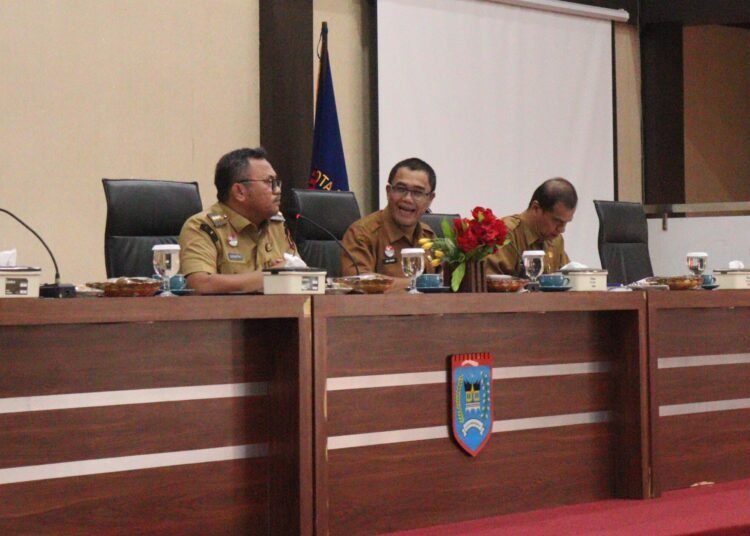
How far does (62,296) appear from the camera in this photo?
6.70 feet

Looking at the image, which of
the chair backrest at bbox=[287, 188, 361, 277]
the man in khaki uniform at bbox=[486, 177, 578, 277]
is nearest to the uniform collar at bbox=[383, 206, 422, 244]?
the chair backrest at bbox=[287, 188, 361, 277]

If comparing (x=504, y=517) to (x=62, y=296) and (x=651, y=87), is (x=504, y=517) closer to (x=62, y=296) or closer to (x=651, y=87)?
(x=62, y=296)

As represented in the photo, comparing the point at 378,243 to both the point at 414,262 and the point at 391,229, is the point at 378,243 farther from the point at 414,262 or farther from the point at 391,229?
the point at 414,262

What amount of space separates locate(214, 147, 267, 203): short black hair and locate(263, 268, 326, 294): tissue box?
3.62 feet

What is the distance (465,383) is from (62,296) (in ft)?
3.10

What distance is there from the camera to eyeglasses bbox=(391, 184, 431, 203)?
3631 mm

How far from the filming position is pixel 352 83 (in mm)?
5438

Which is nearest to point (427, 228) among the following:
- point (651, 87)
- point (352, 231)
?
point (352, 231)

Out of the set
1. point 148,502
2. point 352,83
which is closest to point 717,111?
point 352,83

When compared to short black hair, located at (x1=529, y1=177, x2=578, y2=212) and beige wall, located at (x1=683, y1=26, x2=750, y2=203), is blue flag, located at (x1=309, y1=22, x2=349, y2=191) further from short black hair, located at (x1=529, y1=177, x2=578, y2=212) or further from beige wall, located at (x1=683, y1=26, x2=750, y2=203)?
beige wall, located at (x1=683, y1=26, x2=750, y2=203)

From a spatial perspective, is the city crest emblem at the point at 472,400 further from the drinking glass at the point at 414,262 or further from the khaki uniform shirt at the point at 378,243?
the khaki uniform shirt at the point at 378,243

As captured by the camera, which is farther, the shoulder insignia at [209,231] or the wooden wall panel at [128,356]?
the shoulder insignia at [209,231]

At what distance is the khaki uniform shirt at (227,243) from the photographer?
10.3 ft

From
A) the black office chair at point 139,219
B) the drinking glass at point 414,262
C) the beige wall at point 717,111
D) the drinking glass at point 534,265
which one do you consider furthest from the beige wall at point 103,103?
the beige wall at point 717,111
